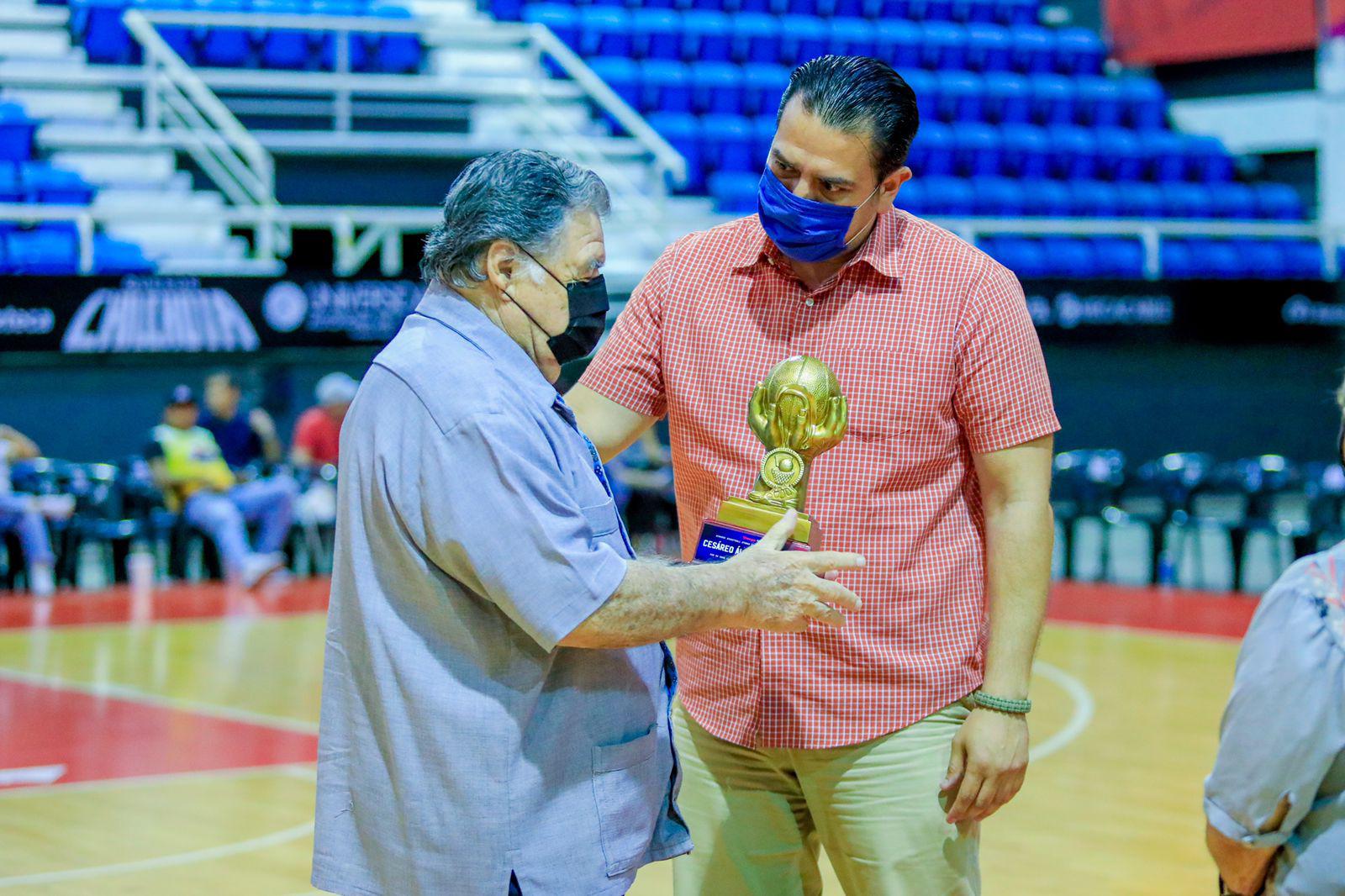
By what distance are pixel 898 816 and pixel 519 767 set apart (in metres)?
0.62

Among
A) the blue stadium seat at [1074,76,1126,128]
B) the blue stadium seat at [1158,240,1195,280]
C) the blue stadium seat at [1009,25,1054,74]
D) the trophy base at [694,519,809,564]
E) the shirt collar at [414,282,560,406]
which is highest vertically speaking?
the blue stadium seat at [1009,25,1054,74]

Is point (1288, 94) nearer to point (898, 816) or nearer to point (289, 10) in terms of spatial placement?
point (289, 10)

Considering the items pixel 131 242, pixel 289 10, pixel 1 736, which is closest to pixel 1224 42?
pixel 289 10

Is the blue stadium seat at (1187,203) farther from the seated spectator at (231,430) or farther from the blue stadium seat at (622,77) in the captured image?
the seated spectator at (231,430)

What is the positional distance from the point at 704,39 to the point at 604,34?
1.04 meters

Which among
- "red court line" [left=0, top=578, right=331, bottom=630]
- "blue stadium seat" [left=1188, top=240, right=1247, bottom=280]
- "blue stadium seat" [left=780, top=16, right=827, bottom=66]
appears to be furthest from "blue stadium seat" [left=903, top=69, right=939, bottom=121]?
"red court line" [left=0, top=578, right=331, bottom=630]

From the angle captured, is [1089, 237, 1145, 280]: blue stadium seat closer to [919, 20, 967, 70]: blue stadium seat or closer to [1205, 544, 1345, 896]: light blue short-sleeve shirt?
[919, 20, 967, 70]: blue stadium seat

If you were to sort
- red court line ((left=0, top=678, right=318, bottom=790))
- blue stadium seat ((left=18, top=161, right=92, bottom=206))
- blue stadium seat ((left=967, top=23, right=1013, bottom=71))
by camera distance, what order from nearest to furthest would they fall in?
red court line ((left=0, top=678, right=318, bottom=790)) < blue stadium seat ((left=18, top=161, right=92, bottom=206)) < blue stadium seat ((left=967, top=23, right=1013, bottom=71))

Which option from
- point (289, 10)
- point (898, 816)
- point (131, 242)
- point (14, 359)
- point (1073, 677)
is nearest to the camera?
point (898, 816)

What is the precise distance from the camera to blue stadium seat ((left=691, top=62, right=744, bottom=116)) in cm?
1456

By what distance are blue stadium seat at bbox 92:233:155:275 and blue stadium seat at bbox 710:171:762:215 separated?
14.8 feet

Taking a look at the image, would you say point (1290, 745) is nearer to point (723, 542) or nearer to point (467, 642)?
point (723, 542)

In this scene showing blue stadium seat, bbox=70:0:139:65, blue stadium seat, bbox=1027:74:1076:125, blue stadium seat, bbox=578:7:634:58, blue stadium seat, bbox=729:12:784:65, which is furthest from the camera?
blue stadium seat, bbox=1027:74:1076:125

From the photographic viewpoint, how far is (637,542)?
9.96 meters
